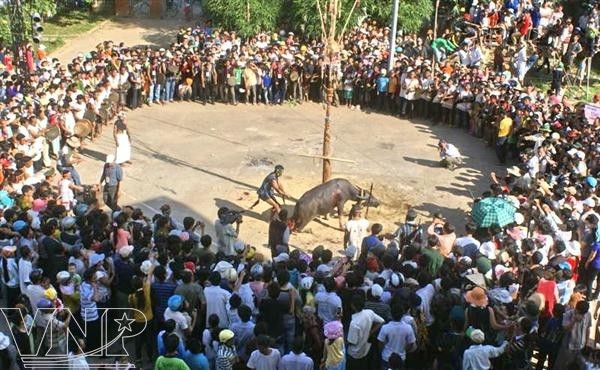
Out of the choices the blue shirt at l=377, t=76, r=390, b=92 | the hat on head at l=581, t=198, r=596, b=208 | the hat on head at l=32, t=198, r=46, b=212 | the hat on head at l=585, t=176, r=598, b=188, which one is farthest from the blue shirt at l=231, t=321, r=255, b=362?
the blue shirt at l=377, t=76, r=390, b=92

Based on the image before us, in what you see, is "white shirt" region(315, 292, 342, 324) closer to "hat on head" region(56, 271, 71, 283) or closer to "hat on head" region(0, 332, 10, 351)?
"hat on head" region(56, 271, 71, 283)

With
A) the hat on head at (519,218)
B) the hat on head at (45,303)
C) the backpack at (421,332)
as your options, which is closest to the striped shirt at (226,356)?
the backpack at (421,332)

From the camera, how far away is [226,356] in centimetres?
895

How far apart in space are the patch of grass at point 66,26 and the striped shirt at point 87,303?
20713mm

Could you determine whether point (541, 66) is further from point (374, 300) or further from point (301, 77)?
point (374, 300)

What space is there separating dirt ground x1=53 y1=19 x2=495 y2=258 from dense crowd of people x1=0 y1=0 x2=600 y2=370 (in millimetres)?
748

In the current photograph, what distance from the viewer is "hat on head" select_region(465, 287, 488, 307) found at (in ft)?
32.4

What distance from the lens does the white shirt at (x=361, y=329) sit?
9.48 meters

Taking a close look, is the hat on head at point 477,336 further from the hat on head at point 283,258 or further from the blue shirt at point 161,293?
the blue shirt at point 161,293

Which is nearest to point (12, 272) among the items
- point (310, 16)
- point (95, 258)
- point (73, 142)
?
point (95, 258)

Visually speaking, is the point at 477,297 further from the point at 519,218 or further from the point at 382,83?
the point at 382,83

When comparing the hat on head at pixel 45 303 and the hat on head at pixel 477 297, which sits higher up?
the hat on head at pixel 477 297

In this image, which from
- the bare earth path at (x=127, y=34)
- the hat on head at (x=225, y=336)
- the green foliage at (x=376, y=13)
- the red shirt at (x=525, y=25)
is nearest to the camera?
the hat on head at (x=225, y=336)

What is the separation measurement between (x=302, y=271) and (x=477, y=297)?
2403 mm
